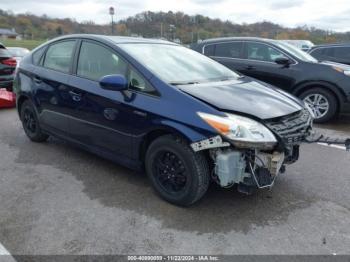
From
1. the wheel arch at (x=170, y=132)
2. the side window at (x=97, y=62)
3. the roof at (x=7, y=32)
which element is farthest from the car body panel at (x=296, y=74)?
the roof at (x=7, y=32)

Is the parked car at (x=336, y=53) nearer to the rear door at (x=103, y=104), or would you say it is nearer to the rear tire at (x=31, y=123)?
the rear door at (x=103, y=104)

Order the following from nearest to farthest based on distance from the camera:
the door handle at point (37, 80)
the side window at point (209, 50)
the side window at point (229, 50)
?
the door handle at point (37, 80) < the side window at point (229, 50) < the side window at point (209, 50)

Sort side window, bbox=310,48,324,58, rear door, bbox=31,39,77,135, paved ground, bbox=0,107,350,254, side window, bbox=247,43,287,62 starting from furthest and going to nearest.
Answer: side window, bbox=310,48,324,58 < side window, bbox=247,43,287,62 < rear door, bbox=31,39,77,135 < paved ground, bbox=0,107,350,254

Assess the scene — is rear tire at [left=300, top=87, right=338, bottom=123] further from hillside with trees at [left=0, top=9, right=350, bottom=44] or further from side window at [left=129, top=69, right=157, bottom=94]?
hillside with trees at [left=0, top=9, right=350, bottom=44]

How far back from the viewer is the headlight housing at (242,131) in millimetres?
2746

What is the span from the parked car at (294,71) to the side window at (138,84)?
4133mm

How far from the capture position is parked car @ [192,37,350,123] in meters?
6.29

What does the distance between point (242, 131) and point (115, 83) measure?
4.24ft

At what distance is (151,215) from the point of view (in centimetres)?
308

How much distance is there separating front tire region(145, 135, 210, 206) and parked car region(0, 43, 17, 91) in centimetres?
551

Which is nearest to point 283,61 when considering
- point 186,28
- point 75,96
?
point 75,96

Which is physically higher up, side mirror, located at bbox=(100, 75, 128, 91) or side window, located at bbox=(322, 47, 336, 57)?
side window, located at bbox=(322, 47, 336, 57)

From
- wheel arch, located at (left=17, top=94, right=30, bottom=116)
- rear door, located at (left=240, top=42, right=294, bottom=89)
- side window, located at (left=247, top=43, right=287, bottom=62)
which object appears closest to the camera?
wheel arch, located at (left=17, top=94, right=30, bottom=116)

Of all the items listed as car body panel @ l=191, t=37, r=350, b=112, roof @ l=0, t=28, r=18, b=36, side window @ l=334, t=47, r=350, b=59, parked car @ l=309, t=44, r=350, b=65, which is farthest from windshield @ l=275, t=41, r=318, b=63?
roof @ l=0, t=28, r=18, b=36
